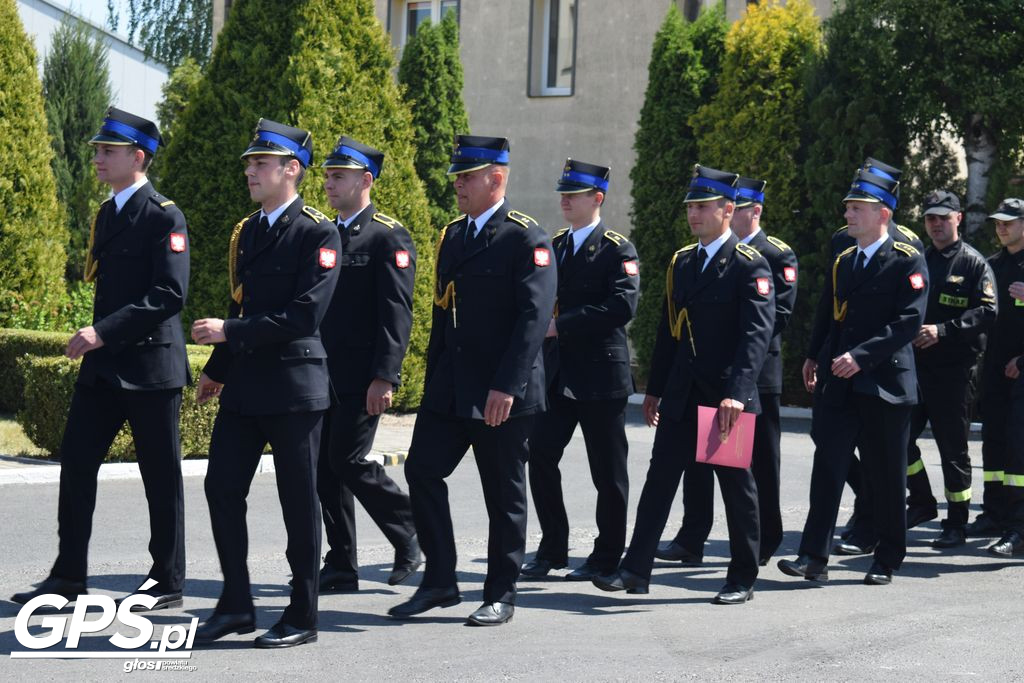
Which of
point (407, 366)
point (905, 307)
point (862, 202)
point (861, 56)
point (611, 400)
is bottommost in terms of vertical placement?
point (407, 366)

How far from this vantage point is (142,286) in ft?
21.5

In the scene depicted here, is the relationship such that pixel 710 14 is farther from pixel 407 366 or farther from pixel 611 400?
pixel 611 400

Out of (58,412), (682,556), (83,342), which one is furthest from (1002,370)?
(58,412)

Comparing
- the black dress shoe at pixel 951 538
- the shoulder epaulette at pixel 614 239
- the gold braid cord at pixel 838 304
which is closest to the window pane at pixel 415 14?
the black dress shoe at pixel 951 538

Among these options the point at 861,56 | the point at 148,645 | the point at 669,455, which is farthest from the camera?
the point at 861,56

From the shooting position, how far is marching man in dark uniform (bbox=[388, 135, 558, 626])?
6.54m

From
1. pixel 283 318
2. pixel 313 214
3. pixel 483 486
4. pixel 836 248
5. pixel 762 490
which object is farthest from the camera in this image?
pixel 836 248

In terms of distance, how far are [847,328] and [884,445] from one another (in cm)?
65

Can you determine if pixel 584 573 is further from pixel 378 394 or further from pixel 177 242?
pixel 177 242

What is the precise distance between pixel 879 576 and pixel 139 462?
387 centimetres

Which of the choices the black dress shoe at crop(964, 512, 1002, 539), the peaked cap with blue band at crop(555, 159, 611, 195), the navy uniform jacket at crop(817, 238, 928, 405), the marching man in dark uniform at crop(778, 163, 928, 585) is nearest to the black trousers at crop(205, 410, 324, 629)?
the peaked cap with blue band at crop(555, 159, 611, 195)

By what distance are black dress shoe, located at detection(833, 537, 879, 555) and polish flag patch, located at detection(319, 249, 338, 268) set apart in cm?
414

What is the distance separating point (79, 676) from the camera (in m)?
5.50

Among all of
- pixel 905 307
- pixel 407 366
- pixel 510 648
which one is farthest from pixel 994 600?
pixel 407 366
